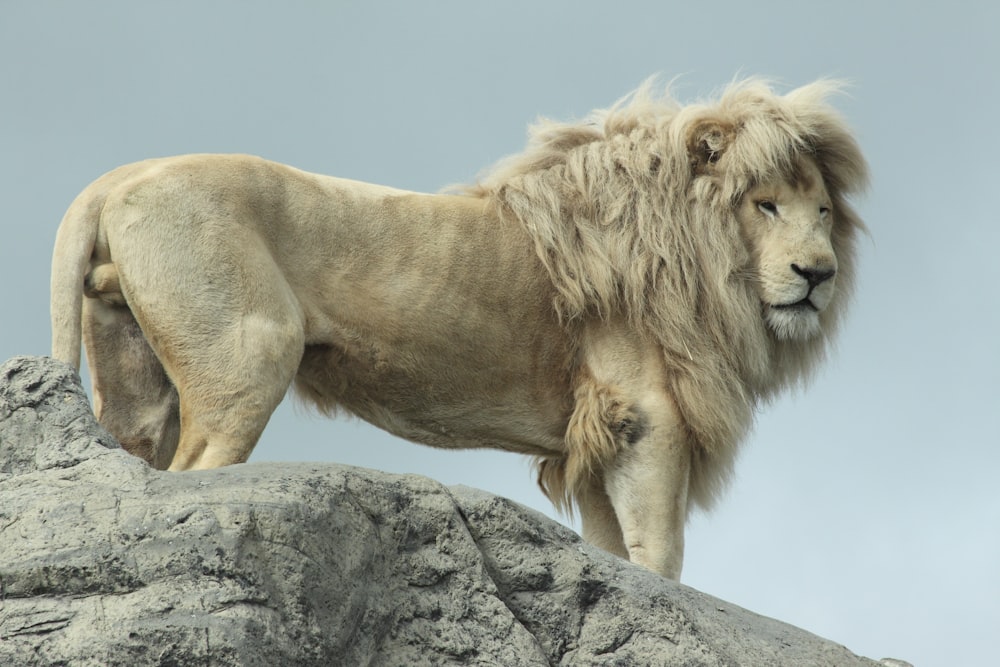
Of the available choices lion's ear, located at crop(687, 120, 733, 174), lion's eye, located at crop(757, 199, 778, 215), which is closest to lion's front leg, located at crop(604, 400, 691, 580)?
lion's eye, located at crop(757, 199, 778, 215)

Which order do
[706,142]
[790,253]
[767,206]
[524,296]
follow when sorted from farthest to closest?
[706,142]
[767,206]
[790,253]
[524,296]

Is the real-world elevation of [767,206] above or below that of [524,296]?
above

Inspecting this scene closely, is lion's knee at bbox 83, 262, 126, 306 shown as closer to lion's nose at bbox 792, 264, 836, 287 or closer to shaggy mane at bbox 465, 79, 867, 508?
shaggy mane at bbox 465, 79, 867, 508

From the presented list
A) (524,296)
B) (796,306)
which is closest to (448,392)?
(524,296)

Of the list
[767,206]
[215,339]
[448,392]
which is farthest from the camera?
[767,206]

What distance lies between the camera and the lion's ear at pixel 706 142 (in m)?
7.72

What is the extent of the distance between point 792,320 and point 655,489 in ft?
3.79

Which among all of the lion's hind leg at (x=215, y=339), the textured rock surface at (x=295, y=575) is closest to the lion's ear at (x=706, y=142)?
the lion's hind leg at (x=215, y=339)

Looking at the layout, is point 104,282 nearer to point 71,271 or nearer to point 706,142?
point 71,271

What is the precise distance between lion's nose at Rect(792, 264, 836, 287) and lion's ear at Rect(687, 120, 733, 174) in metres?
0.69

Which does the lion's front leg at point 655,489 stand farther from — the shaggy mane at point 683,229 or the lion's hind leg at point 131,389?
the lion's hind leg at point 131,389

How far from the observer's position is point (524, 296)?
7227 millimetres

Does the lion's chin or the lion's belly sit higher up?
the lion's chin

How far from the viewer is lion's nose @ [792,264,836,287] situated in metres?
7.47
